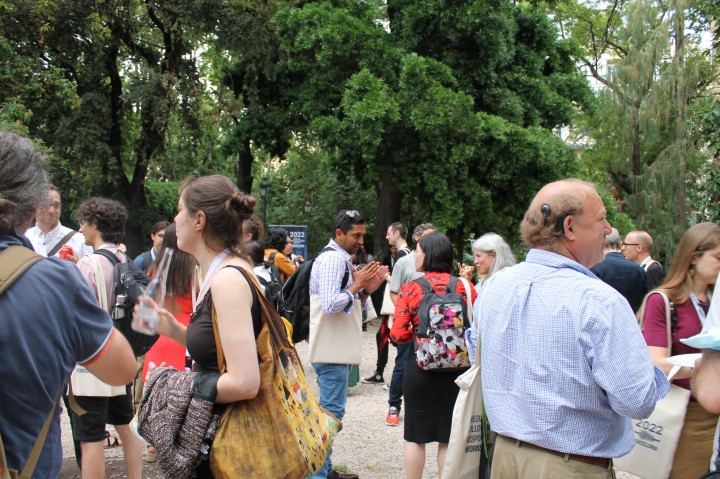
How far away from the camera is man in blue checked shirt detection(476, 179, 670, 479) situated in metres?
2.36

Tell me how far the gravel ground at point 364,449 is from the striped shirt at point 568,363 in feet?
11.2

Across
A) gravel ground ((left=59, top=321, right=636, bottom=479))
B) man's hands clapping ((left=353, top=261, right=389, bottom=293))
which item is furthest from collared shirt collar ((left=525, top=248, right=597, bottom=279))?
gravel ground ((left=59, top=321, right=636, bottom=479))

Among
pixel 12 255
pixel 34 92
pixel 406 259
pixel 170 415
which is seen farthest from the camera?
pixel 34 92

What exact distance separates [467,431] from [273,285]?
3.17 metres

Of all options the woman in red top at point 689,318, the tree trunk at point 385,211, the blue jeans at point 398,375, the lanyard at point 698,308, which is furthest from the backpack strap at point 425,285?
the tree trunk at point 385,211

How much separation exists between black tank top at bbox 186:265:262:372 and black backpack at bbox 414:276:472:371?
204cm

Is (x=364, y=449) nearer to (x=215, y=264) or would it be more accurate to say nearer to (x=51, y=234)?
(x=51, y=234)

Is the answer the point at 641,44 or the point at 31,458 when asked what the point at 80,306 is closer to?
the point at 31,458

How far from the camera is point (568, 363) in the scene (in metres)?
2.44

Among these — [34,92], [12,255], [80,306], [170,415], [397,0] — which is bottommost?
[170,415]

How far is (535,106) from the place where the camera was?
661 inches

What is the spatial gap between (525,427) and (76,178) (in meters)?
17.0

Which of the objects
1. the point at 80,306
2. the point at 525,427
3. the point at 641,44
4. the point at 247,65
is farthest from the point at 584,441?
the point at 641,44

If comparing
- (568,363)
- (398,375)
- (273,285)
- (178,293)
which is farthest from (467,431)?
(398,375)
